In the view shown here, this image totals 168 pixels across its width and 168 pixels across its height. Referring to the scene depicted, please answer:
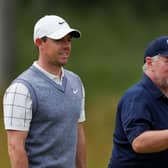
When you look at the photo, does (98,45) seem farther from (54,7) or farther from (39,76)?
(39,76)

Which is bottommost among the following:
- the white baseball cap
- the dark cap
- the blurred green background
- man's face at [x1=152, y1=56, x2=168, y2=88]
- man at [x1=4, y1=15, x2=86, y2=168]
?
the blurred green background

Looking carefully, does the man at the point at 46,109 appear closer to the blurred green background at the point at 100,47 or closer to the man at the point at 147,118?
the man at the point at 147,118

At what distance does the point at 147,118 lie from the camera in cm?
597

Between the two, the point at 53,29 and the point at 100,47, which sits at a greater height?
the point at 53,29

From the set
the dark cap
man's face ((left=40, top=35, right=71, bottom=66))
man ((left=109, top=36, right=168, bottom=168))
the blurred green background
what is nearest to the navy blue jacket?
man ((left=109, top=36, right=168, bottom=168))

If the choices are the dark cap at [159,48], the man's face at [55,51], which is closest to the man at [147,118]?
the dark cap at [159,48]

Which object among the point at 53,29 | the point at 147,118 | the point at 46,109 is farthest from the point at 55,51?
the point at 147,118

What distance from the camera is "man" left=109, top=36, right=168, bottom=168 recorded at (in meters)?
5.88

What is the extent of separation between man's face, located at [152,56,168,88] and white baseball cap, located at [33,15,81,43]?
60cm

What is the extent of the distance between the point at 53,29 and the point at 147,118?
88 cm

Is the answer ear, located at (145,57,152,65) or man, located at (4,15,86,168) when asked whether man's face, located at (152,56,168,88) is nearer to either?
ear, located at (145,57,152,65)

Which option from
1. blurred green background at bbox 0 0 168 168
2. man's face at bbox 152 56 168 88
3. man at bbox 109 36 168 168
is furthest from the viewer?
blurred green background at bbox 0 0 168 168

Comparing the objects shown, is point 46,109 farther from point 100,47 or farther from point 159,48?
point 100,47

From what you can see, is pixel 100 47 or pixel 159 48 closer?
pixel 159 48
